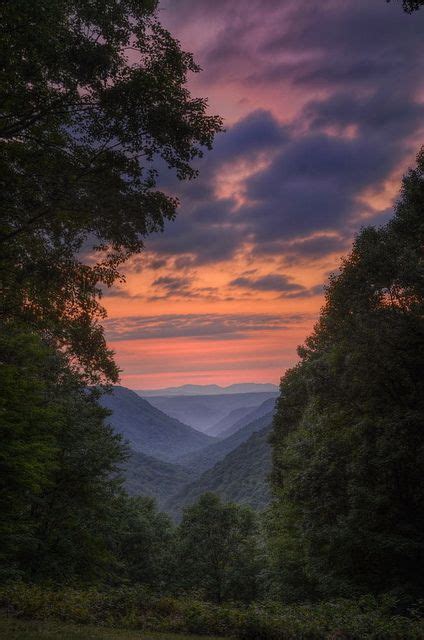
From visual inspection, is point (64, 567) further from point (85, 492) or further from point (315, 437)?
point (315, 437)

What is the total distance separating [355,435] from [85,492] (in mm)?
14225

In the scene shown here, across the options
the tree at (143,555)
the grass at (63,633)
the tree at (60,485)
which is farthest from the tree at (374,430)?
the tree at (143,555)

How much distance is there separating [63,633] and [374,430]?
535 inches

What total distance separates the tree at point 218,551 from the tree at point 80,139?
129 ft

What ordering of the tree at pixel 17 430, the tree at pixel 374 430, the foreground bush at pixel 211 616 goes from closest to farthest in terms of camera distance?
the foreground bush at pixel 211 616, the tree at pixel 17 430, the tree at pixel 374 430

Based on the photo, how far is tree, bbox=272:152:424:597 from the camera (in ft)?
57.7

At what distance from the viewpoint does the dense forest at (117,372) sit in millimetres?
10812

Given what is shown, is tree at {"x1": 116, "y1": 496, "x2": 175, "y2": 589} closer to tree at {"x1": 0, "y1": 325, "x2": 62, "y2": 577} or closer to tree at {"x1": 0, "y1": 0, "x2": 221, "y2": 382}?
tree at {"x1": 0, "y1": 325, "x2": 62, "y2": 577}

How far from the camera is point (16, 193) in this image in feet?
37.1

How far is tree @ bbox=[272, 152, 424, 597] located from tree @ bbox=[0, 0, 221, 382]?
11345 mm

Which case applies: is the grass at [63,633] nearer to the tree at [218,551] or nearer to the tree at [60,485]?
the tree at [60,485]

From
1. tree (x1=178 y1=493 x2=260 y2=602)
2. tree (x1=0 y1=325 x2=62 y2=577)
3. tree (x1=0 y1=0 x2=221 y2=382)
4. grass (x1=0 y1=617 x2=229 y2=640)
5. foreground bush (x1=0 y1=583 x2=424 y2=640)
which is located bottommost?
tree (x1=178 y1=493 x2=260 y2=602)

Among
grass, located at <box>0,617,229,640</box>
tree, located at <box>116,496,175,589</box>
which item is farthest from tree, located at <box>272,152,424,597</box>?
tree, located at <box>116,496,175,589</box>

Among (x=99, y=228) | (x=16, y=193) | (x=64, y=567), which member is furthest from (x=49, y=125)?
(x=64, y=567)
